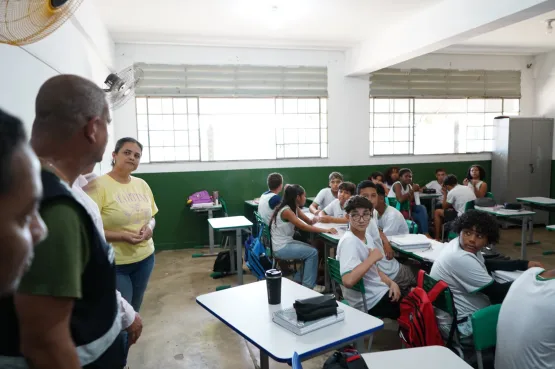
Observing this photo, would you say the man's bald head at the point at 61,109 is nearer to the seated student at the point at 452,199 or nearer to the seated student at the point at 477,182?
the seated student at the point at 452,199

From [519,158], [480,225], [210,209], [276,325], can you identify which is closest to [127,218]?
[276,325]

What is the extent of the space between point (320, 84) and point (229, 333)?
487 centimetres

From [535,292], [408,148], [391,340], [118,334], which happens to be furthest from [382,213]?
[408,148]

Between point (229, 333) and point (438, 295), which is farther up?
point (438, 295)

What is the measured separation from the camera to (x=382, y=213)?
393 cm

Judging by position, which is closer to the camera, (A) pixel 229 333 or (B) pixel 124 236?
(B) pixel 124 236

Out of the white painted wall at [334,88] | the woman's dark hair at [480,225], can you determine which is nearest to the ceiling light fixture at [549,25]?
the white painted wall at [334,88]

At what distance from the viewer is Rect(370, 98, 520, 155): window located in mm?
7613

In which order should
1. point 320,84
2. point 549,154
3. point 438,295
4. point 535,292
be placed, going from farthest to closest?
point 549,154, point 320,84, point 438,295, point 535,292

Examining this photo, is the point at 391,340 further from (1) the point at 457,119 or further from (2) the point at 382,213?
(1) the point at 457,119

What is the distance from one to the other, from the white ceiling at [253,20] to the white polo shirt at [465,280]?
11.5 ft

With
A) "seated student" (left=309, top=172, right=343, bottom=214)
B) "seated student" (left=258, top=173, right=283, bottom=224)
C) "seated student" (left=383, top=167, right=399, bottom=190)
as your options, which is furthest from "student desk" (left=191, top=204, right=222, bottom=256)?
"seated student" (left=383, top=167, right=399, bottom=190)

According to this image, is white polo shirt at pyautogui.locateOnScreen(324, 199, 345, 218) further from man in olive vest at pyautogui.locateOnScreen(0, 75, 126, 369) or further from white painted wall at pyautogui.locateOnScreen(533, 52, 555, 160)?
white painted wall at pyautogui.locateOnScreen(533, 52, 555, 160)

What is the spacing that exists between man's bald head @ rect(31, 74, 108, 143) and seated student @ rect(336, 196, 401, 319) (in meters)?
1.96
